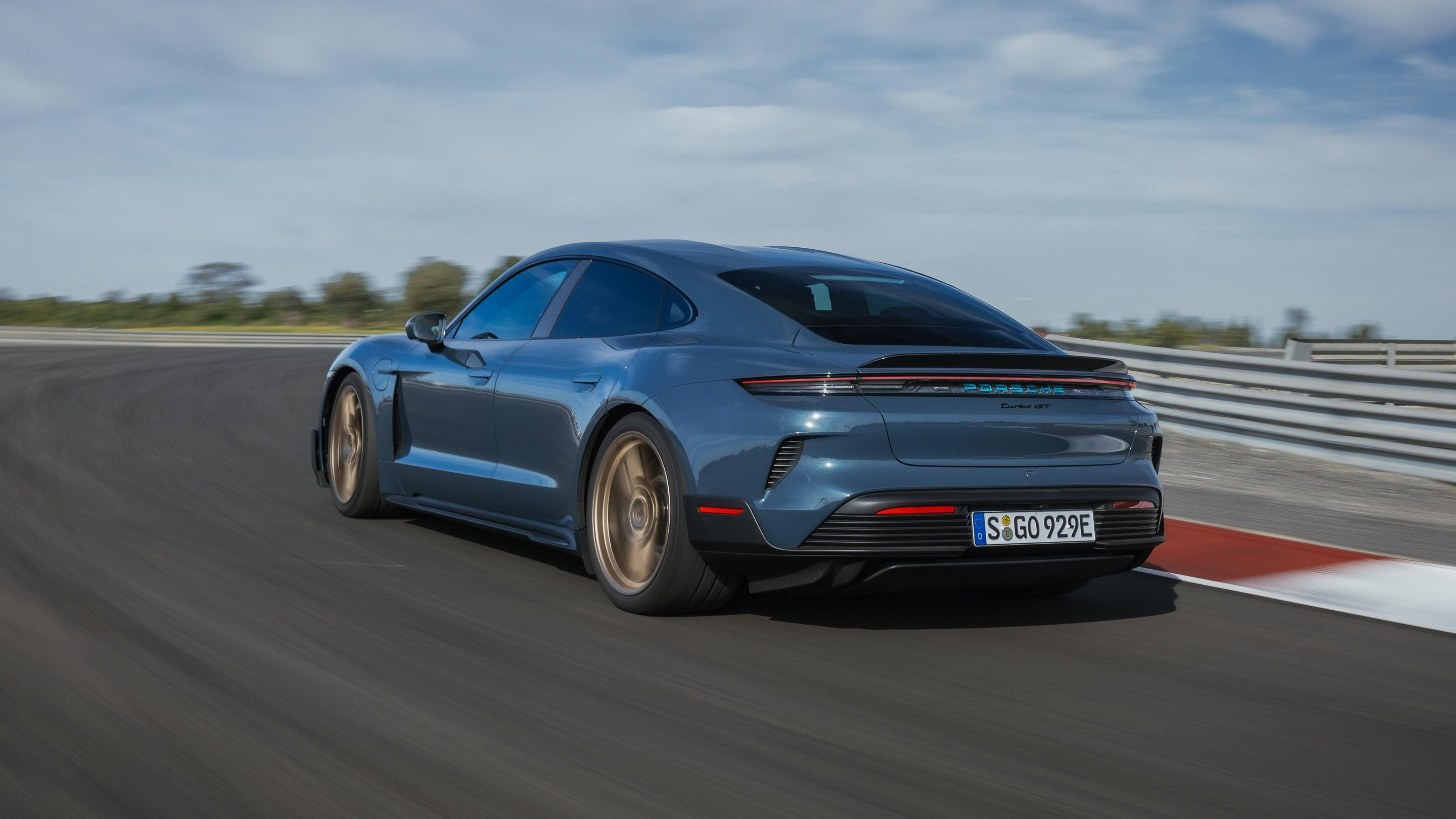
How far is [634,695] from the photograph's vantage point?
12.8ft

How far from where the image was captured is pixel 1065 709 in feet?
12.8

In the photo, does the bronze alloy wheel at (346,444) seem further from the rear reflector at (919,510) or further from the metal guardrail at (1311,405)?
the metal guardrail at (1311,405)

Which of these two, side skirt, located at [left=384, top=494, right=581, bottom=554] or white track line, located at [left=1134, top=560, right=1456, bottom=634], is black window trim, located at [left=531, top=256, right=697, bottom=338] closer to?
side skirt, located at [left=384, top=494, right=581, bottom=554]

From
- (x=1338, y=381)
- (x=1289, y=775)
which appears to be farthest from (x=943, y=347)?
(x=1338, y=381)

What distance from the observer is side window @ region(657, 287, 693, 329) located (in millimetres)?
5129

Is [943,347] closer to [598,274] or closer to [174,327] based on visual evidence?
[598,274]

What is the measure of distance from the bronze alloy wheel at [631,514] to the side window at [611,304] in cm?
52

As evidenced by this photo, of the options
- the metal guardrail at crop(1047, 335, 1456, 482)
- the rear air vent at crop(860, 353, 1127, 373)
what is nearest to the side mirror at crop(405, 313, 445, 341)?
the rear air vent at crop(860, 353, 1127, 373)

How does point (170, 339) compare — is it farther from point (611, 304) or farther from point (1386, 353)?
point (611, 304)

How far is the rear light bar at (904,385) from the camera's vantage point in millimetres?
4438

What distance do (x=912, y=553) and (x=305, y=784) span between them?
197 cm

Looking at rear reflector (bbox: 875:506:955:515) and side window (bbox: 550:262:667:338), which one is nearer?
rear reflector (bbox: 875:506:955:515)

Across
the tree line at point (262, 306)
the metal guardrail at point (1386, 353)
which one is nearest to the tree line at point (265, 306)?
the tree line at point (262, 306)

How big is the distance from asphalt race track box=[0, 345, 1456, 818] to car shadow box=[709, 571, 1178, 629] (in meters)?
0.02
